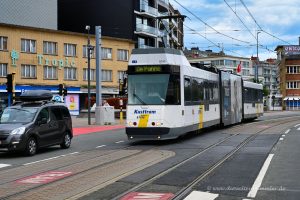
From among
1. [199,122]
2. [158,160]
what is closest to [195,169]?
[158,160]

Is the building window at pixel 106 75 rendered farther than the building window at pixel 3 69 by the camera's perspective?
Yes

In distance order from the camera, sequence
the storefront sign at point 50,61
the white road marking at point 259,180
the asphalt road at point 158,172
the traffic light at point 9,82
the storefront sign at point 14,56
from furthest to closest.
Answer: the storefront sign at point 50,61, the storefront sign at point 14,56, the traffic light at point 9,82, the asphalt road at point 158,172, the white road marking at point 259,180

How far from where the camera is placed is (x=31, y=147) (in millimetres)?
16266

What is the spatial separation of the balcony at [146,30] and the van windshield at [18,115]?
2320 inches

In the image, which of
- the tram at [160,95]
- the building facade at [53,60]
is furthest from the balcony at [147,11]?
the tram at [160,95]

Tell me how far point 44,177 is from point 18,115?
20.3ft

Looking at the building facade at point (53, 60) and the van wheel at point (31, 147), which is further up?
the building facade at point (53, 60)

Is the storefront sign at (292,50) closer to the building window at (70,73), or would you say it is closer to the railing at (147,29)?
the railing at (147,29)

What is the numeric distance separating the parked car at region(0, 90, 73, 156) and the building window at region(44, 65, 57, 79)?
46005mm

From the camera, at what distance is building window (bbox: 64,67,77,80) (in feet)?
220

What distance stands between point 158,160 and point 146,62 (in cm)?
605

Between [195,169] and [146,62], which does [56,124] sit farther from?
[195,169]

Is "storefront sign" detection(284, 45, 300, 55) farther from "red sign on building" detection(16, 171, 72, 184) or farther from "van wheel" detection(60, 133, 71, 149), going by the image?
"red sign on building" detection(16, 171, 72, 184)

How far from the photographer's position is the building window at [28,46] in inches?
2436
